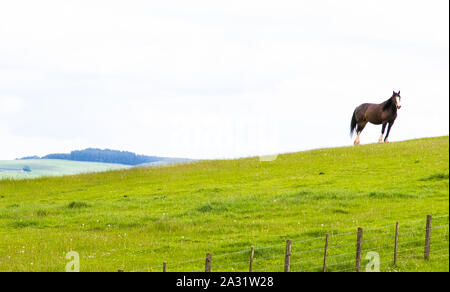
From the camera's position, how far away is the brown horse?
5494 centimetres

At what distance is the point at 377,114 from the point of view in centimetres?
5653

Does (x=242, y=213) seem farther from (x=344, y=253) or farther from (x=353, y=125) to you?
(x=353, y=125)

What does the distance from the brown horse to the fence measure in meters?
27.8

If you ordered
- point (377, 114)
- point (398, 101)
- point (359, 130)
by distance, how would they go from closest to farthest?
point (398, 101)
point (377, 114)
point (359, 130)

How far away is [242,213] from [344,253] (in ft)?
33.6

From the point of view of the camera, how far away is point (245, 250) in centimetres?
2486

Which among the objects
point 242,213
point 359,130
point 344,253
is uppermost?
point 359,130

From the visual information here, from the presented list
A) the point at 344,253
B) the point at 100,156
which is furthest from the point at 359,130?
the point at 100,156

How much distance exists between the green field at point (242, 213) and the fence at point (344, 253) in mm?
53

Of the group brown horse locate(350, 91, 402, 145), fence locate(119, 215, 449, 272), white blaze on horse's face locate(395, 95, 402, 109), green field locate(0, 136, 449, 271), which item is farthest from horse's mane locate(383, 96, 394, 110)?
fence locate(119, 215, 449, 272)

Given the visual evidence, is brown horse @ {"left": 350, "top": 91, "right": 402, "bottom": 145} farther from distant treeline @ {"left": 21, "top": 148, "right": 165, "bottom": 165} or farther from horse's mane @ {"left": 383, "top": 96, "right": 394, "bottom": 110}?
distant treeline @ {"left": 21, "top": 148, "right": 165, "bottom": 165}
